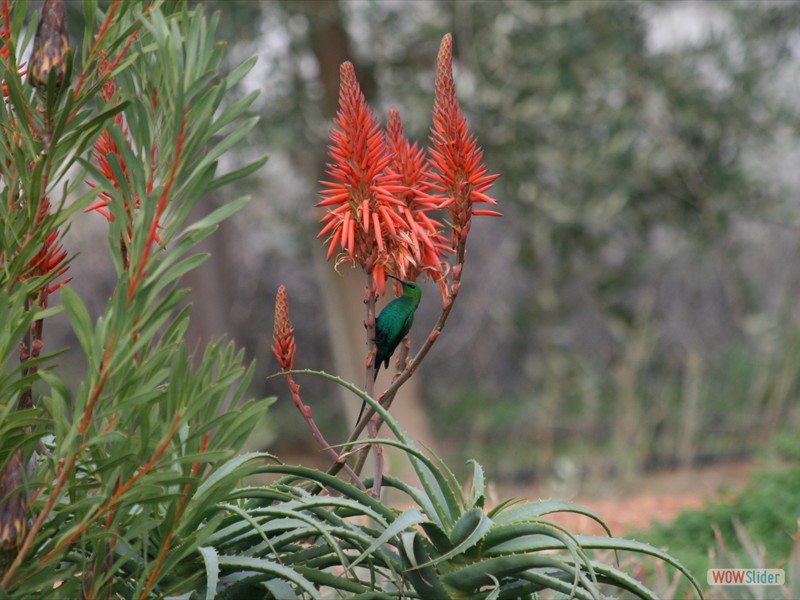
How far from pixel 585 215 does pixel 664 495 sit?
2643 mm

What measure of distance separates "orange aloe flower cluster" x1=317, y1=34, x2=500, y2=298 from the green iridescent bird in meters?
0.03

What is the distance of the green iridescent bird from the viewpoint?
181 centimetres

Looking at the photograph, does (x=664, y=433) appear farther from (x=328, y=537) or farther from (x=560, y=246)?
(x=328, y=537)

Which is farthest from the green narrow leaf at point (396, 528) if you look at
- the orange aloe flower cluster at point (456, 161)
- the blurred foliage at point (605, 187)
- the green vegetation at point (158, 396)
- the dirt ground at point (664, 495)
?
the blurred foliage at point (605, 187)

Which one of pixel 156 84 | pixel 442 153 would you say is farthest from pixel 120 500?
pixel 442 153

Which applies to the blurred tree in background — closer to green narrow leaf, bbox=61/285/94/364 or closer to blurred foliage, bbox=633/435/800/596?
blurred foliage, bbox=633/435/800/596

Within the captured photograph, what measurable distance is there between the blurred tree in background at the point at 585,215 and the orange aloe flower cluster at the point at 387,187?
18.9 ft

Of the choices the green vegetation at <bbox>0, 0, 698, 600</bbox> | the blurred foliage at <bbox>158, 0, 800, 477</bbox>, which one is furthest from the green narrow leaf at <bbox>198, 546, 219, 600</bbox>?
the blurred foliage at <bbox>158, 0, 800, 477</bbox>

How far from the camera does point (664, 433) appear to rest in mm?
10844

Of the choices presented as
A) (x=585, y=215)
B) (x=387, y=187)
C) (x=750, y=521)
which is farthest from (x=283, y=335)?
(x=585, y=215)

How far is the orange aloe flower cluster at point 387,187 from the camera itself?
1.71 metres

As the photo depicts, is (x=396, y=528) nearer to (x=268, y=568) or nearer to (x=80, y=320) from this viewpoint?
(x=268, y=568)

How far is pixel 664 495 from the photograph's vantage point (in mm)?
8852

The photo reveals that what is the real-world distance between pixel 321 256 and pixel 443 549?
828 centimetres
